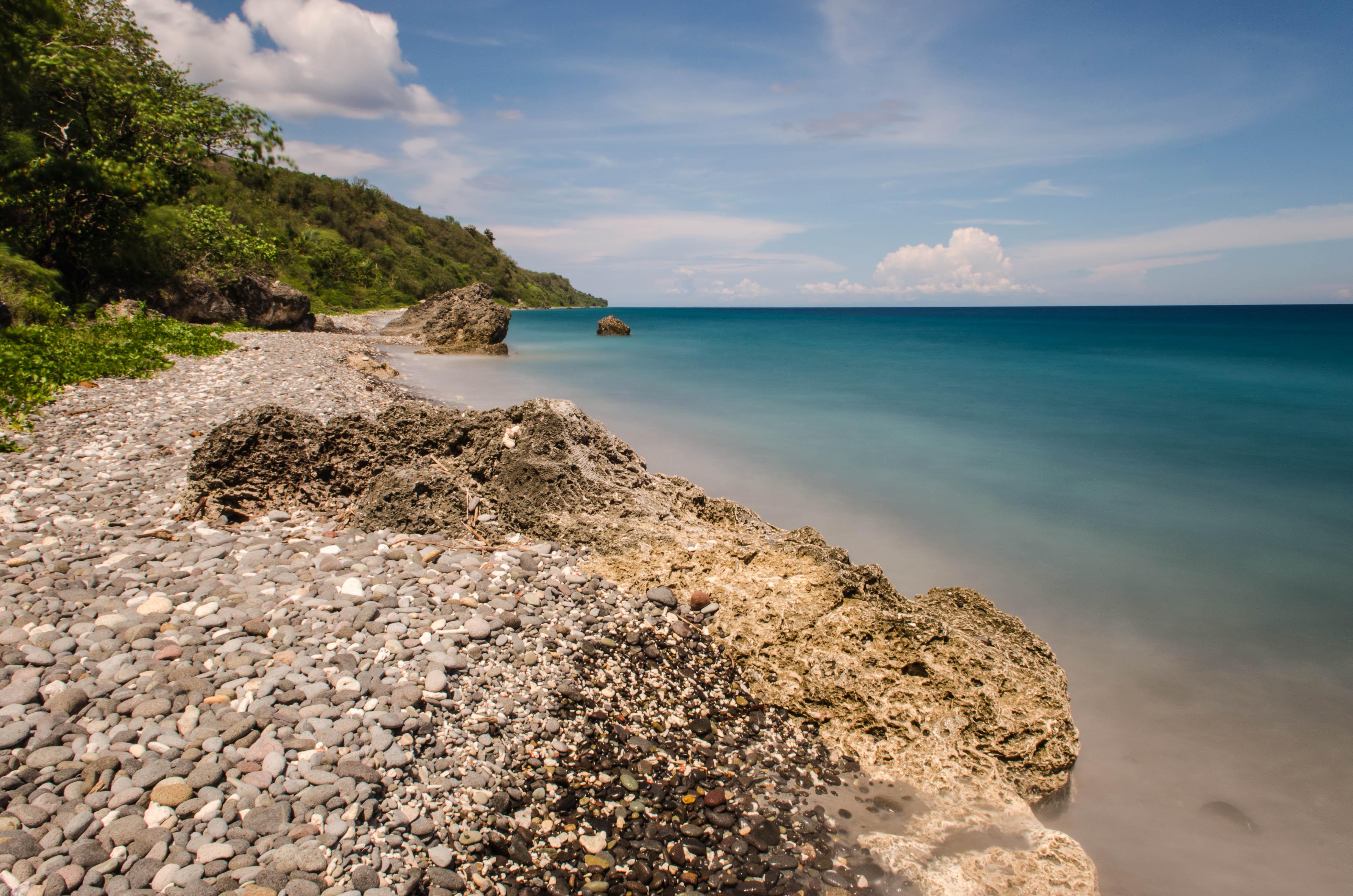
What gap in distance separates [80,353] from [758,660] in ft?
46.9

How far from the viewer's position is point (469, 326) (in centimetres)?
3388

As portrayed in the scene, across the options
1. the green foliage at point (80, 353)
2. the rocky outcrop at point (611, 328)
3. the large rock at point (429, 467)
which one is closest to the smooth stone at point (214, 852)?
the large rock at point (429, 467)

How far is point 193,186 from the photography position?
79.9 ft

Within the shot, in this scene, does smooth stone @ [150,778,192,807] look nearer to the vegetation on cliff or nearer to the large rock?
the large rock

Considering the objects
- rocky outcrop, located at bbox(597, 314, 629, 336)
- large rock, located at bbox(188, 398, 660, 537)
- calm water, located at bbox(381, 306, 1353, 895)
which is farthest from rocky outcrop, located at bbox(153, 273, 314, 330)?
rocky outcrop, located at bbox(597, 314, 629, 336)

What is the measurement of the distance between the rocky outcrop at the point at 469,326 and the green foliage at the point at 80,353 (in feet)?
50.8

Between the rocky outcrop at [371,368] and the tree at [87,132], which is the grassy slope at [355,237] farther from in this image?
the rocky outcrop at [371,368]

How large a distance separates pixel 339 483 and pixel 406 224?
111345 mm

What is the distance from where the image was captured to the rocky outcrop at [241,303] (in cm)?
2272

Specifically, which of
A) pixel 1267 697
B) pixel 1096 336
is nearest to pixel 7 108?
pixel 1267 697

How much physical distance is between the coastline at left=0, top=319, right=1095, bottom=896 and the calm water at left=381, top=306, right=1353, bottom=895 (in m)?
0.80

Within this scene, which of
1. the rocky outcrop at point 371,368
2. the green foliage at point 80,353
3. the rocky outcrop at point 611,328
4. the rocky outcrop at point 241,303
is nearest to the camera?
the green foliage at point 80,353

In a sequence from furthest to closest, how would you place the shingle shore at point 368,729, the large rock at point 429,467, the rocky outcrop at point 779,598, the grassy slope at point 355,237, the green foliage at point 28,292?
the grassy slope at point 355,237 < the green foliage at point 28,292 < the large rock at point 429,467 < the rocky outcrop at point 779,598 < the shingle shore at point 368,729

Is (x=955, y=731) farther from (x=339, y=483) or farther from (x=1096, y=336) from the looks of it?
(x=1096, y=336)
